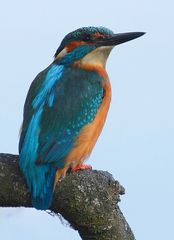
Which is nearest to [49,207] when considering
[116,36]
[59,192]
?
[59,192]

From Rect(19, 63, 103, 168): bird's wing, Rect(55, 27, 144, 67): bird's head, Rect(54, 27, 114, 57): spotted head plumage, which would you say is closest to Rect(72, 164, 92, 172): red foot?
Rect(19, 63, 103, 168): bird's wing

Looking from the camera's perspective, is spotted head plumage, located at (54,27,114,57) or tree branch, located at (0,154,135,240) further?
spotted head plumage, located at (54,27,114,57)

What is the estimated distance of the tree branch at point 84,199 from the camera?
5086 millimetres

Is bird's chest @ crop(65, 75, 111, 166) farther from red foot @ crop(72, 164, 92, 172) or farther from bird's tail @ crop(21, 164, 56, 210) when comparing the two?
bird's tail @ crop(21, 164, 56, 210)

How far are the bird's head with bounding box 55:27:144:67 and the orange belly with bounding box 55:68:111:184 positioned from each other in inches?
10.7

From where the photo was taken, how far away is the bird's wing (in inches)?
201

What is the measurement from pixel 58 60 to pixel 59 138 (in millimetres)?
721

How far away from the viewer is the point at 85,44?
18.2ft

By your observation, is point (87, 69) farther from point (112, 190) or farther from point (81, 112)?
point (112, 190)

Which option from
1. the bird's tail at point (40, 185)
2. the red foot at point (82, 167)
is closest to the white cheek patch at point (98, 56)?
the red foot at point (82, 167)

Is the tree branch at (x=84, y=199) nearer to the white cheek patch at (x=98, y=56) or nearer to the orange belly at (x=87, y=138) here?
the orange belly at (x=87, y=138)

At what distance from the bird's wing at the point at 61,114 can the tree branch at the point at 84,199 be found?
22 centimetres

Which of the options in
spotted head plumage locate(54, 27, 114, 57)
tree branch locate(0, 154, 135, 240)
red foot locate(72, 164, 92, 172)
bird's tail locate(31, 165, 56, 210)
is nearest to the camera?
bird's tail locate(31, 165, 56, 210)

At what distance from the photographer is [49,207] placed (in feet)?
16.9
